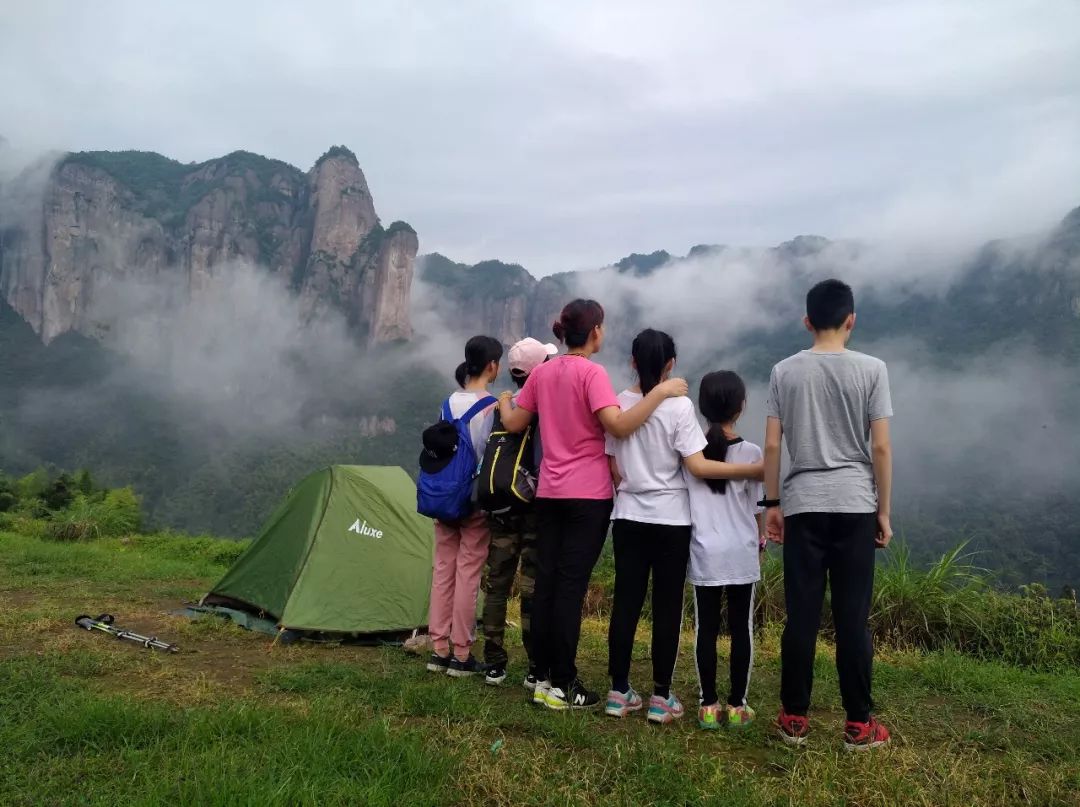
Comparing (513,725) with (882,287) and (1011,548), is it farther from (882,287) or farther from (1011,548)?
(882,287)

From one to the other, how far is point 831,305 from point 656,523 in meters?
1.21

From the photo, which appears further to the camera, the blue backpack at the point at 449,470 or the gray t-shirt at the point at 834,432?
the blue backpack at the point at 449,470

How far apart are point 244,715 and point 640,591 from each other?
5.73 feet

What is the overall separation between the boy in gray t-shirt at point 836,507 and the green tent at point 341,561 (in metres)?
3.08

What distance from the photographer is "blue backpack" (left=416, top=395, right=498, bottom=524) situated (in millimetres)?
3906

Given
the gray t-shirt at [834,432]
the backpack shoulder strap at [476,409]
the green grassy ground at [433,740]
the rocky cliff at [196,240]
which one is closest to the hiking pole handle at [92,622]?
the green grassy ground at [433,740]

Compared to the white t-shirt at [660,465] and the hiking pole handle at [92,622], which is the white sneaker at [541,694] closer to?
the white t-shirt at [660,465]

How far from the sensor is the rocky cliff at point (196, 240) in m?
79.6

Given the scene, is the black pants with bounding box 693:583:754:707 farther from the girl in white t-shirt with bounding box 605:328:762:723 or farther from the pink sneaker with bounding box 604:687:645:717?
the pink sneaker with bounding box 604:687:645:717

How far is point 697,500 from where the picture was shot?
3.24m

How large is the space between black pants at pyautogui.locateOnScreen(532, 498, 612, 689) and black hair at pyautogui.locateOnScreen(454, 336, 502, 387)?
1.03 meters

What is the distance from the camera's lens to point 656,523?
10.5 ft

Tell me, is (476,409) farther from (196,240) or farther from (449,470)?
(196,240)

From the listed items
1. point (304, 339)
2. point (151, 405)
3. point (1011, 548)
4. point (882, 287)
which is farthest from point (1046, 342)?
point (151, 405)
